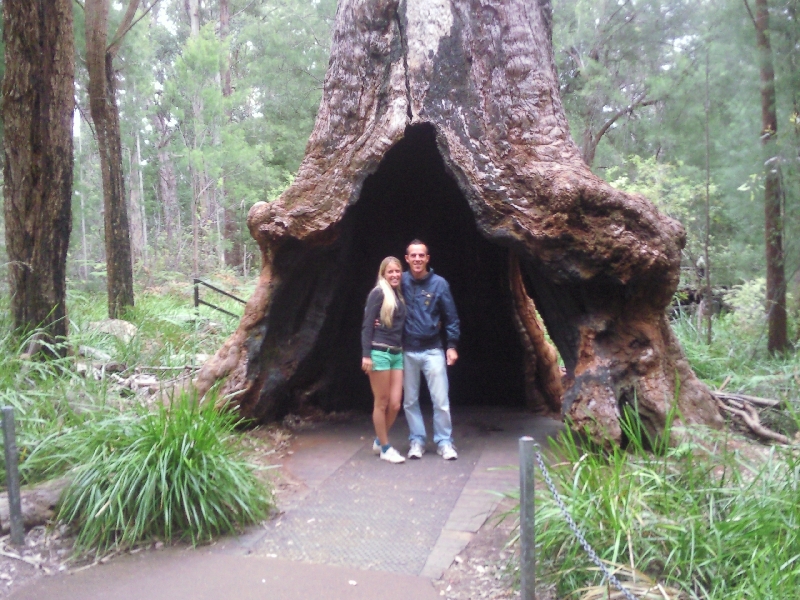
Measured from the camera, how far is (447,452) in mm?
5613

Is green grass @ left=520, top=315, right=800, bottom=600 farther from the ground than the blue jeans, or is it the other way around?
the blue jeans

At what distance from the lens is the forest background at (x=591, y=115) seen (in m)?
9.33

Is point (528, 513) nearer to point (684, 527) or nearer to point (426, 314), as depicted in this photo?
point (684, 527)

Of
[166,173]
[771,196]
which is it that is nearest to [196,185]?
[166,173]

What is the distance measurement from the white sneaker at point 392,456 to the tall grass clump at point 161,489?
1391 mm

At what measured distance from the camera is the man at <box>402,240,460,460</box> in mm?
5520

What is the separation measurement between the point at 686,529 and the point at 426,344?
2.74m

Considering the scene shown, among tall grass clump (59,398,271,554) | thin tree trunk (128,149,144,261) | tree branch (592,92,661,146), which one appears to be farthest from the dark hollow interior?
thin tree trunk (128,149,144,261)

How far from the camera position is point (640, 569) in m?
3.06

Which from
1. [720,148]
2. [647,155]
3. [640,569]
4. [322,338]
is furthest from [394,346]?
[647,155]

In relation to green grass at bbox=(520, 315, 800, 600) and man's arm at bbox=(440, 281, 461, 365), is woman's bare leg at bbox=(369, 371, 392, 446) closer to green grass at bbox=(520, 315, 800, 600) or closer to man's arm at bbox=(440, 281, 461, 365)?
man's arm at bbox=(440, 281, 461, 365)

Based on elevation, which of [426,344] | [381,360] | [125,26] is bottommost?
[381,360]

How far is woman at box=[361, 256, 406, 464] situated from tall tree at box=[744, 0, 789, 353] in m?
5.30

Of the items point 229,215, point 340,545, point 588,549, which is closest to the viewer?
point 588,549
